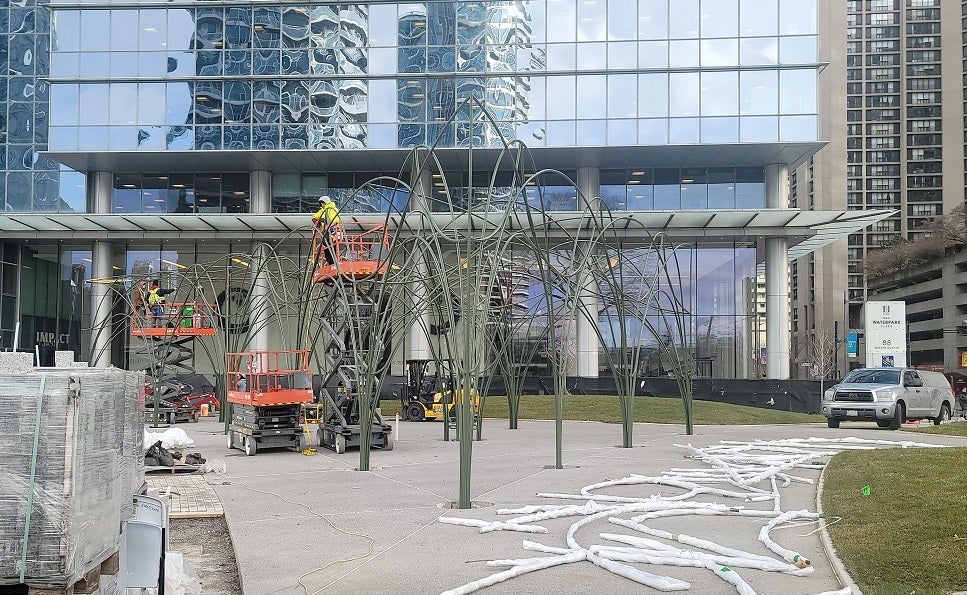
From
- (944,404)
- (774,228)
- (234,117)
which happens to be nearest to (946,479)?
(944,404)

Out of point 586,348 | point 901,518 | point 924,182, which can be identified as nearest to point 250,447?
point 901,518

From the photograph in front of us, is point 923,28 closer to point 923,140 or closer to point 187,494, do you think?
point 923,140

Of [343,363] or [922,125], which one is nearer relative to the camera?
[343,363]

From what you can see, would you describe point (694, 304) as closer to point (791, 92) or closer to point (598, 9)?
point (791, 92)

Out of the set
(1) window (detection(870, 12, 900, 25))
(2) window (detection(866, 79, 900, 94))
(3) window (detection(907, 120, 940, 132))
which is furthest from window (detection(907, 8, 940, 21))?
(3) window (detection(907, 120, 940, 132))

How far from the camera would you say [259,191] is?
143ft

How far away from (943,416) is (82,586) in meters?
29.7

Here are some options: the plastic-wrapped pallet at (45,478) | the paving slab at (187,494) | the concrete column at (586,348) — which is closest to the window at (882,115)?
the concrete column at (586,348)

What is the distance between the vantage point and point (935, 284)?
9738 centimetres

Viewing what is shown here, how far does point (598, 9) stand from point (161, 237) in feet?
71.9

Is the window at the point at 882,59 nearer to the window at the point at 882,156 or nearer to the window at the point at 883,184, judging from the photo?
the window at the point at 882,156

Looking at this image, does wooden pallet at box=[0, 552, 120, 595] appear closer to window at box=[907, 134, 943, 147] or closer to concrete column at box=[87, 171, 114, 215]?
concrete column at box=[87, 171, 114, 215]

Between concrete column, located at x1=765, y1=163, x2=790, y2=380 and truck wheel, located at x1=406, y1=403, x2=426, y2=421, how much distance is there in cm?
1786

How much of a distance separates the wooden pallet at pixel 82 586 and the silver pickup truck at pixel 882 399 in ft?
76.1
